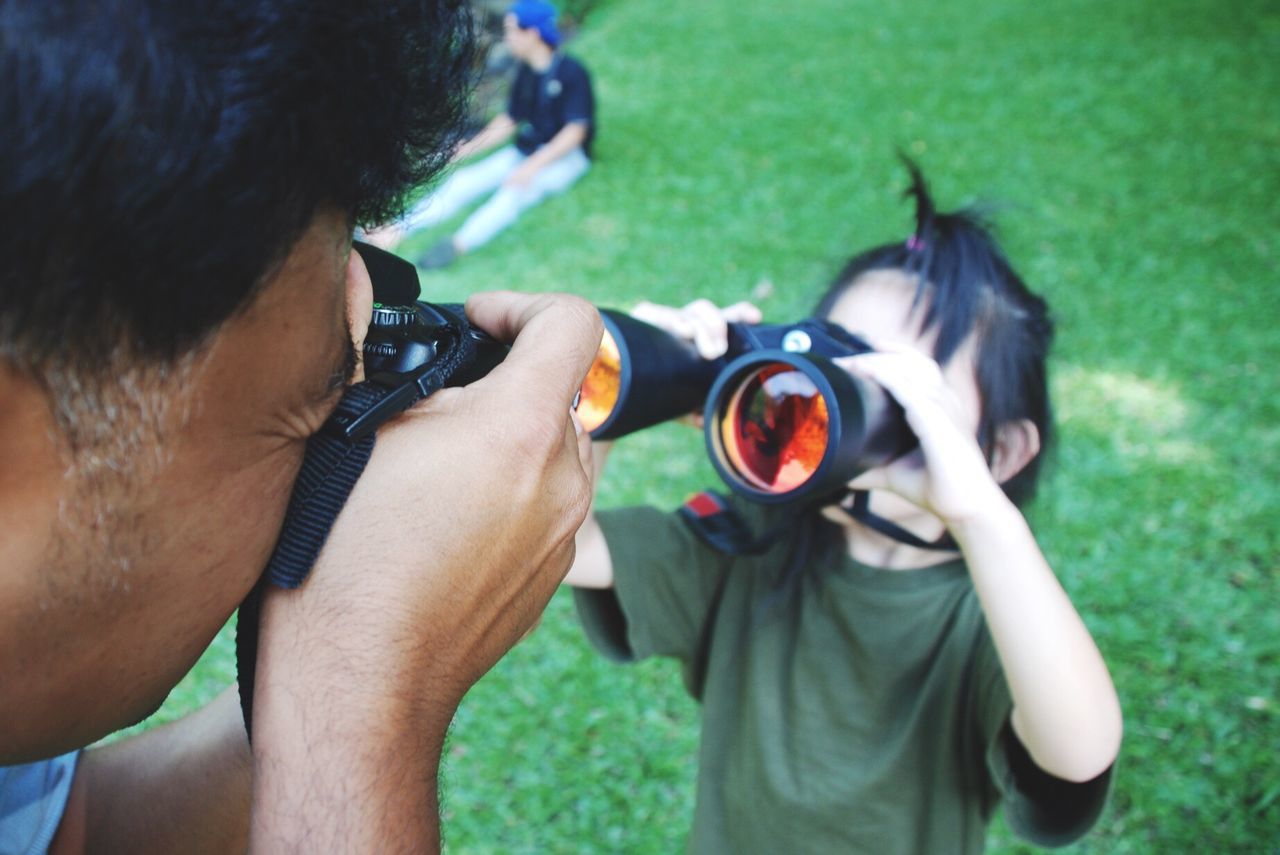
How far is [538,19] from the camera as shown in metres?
5.66

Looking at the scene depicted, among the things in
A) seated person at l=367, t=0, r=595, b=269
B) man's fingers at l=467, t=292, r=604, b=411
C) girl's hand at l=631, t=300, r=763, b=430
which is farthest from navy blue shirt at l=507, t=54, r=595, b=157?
man's fingers at l=467, t=292, r=604, b=411

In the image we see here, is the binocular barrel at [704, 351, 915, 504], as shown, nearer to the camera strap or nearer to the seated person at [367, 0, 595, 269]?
the camera strap

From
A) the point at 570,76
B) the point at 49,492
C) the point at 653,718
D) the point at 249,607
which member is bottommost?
the point at 653,718

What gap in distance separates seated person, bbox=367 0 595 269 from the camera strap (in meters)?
4.88

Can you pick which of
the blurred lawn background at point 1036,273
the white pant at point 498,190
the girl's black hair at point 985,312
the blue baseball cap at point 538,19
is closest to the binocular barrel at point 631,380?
the girl's black hair at point 985,312

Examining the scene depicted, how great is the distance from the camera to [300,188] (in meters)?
0.54

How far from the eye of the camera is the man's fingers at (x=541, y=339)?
0.77 meters

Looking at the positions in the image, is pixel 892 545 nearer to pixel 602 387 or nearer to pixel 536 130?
pixel 602 387

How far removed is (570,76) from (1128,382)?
3.80 metres

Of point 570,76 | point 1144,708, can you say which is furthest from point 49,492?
point 570,76

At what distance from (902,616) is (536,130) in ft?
16.6

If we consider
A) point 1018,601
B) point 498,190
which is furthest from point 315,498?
point 498,190

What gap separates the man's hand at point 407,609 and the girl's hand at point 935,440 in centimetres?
58

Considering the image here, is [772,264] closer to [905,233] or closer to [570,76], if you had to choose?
[905,233]
